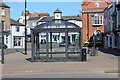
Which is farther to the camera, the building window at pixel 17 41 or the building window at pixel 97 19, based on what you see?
the building window at pixel 97 19

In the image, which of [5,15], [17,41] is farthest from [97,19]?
[5,15]

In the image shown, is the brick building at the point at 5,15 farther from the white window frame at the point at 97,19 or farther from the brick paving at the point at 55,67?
the brick paving at the point at 55,67

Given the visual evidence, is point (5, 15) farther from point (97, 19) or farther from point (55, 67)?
point (55, 67)

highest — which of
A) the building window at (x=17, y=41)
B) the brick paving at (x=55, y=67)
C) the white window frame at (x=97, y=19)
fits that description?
the white window frame at (x=97, y=19)

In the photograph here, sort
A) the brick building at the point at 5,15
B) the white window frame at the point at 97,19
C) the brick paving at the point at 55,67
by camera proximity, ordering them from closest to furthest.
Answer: the brick paving at the point at 55,67 < the brick building at the point at 5,15 < the white window frame at the point at 97,19

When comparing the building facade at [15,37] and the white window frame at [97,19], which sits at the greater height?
the white window frame at [97,19]

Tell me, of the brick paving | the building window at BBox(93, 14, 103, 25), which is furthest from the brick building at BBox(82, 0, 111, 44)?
the brick paving

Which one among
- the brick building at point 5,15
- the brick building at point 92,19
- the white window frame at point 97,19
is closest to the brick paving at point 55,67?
the brick building at point 5,15

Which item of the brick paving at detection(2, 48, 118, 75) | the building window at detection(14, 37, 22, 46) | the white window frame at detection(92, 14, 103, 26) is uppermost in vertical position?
the white window frame at detection(92, 14, 103, 26)

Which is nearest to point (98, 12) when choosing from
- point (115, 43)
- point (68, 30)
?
point (115, 43)

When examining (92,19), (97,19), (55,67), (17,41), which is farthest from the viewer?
(92,19)

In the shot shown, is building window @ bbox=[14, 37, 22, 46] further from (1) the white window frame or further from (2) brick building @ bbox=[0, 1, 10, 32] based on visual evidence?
(1) the white window frame

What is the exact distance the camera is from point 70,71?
Answer: 45.9 feet

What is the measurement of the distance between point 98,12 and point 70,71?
135 ft
